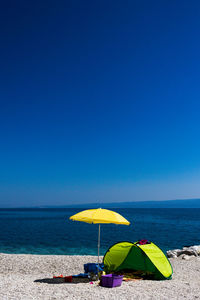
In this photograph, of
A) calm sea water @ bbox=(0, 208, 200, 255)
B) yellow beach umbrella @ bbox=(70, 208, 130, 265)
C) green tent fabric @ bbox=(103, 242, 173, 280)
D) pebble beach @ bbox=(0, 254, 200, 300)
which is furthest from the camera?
calm sea water @ bbox=(0, 208, 200, 255)

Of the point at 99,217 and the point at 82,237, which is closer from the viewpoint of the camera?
the point at 99,217

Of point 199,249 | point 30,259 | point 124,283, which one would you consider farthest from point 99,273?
point 199,249

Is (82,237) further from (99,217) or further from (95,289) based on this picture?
(95,289)

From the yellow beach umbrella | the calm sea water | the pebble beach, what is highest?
the yellow beach umbrella

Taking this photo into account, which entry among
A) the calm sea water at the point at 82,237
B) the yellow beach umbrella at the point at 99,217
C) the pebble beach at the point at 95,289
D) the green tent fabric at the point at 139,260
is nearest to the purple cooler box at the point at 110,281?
the pebble beach at the point at 95,289

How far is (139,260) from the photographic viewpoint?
40.1ft

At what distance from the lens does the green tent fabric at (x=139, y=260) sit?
38.5ft

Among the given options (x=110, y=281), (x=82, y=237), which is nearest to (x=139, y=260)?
(x=110, y=281)

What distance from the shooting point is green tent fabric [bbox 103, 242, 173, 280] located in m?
11.7

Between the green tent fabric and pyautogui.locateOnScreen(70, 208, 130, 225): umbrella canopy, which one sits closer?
pyautogui.locateOnScreen(70, 208, 130, 225): umbrella canopy

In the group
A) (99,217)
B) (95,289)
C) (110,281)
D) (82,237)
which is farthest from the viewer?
(82,237)

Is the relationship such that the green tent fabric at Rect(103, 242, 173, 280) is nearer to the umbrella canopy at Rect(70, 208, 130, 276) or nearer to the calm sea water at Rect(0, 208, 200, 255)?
the umbrella canopy at Rect(70, 208, 130, 276)

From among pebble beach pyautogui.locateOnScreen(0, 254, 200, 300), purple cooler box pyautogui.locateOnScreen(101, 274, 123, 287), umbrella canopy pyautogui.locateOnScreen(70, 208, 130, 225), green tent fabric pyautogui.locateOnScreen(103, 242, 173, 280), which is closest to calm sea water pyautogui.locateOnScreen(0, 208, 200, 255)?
green tent fabric pyautogui.locateOnScreen(103, 242, 173, 280)

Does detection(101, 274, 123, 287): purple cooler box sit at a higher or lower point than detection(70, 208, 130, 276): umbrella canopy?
lower
